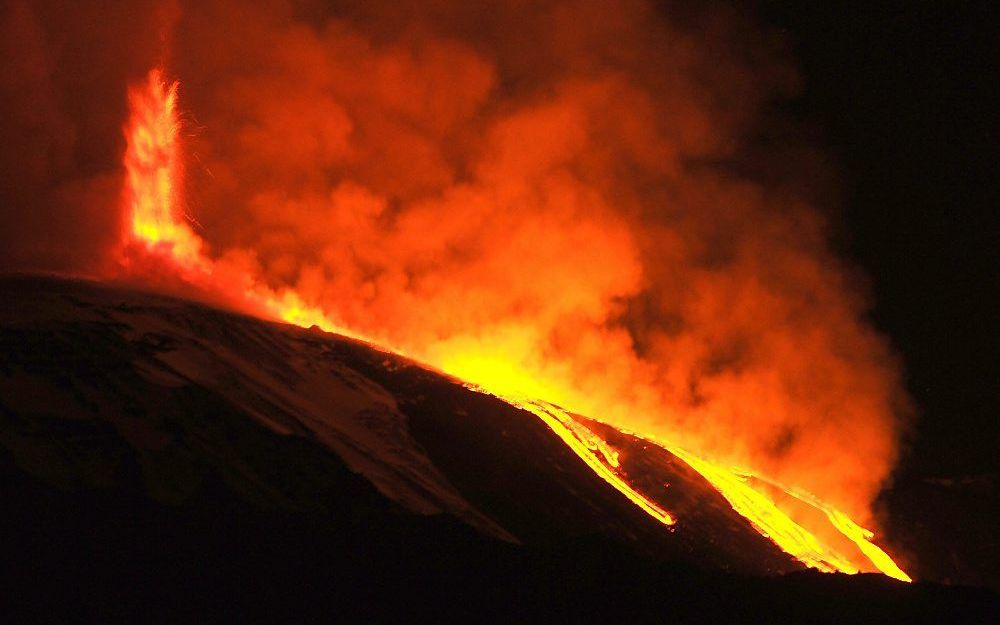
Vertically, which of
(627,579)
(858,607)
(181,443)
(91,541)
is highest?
(858,607)

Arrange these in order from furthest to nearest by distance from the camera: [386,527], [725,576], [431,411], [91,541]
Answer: [431,411], [725,576], [386,527], [91,541]

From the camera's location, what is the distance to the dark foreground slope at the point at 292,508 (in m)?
17.3

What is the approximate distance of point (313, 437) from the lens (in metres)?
23.9

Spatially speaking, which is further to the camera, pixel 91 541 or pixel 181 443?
pixel 181 443

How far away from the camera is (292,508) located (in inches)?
790

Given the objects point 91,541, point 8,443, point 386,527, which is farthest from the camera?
point 386,527

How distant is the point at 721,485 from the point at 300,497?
683 inches

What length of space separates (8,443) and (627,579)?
12862mm

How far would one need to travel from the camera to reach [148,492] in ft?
62.3

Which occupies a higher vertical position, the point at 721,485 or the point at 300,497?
the point at 721,485

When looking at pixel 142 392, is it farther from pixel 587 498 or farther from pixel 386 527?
pixel 587 498

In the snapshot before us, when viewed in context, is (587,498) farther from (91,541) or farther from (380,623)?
(91,541)

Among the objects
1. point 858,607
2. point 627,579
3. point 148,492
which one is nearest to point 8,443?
point 148,492

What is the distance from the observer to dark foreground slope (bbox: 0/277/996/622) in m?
17.3
